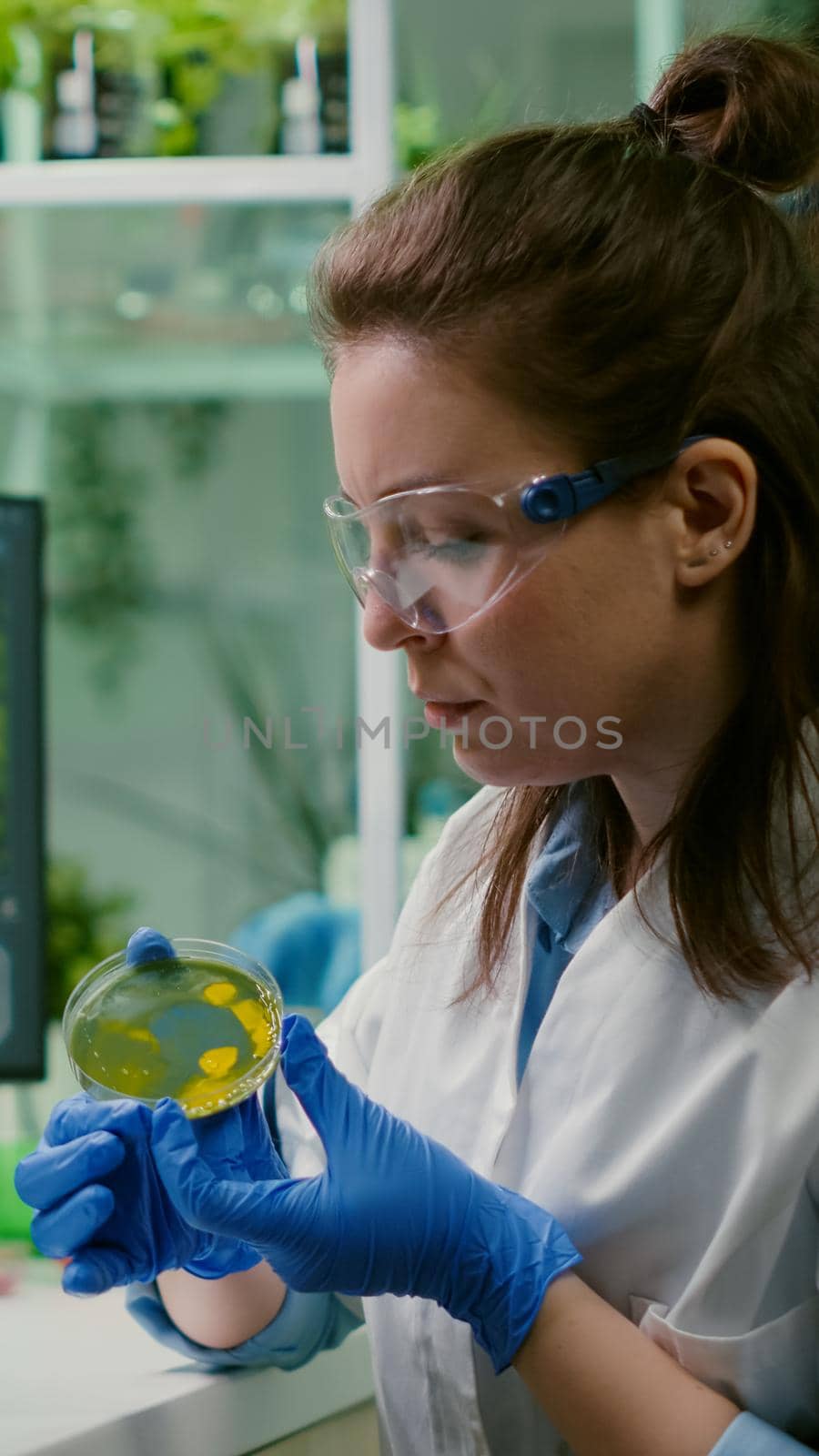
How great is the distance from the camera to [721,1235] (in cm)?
93

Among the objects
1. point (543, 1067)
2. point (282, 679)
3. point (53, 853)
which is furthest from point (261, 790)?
point (543, 1067)

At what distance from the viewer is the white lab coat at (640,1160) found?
0.93 meters

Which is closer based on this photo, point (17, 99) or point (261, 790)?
point (17, 99)

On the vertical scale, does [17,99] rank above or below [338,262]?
above

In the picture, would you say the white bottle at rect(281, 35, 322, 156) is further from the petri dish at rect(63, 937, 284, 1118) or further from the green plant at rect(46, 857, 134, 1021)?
the petri dish at rect(63, 937, 284, 1118)

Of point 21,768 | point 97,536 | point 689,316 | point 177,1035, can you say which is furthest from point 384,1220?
point 97,536

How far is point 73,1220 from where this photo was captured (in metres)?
0.99

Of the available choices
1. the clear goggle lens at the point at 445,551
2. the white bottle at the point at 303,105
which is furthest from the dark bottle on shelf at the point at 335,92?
the clear goggle lens at the point at 445,551

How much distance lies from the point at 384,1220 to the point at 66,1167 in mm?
246

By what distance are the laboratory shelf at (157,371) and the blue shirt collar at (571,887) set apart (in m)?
1.81

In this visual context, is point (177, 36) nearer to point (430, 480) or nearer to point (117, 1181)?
point (430, 480)

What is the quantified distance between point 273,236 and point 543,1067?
2.00 m

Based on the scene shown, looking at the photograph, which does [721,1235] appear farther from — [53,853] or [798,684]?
[53,853]

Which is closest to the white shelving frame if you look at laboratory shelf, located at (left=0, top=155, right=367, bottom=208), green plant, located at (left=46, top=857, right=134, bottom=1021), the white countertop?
laboratory shelf, located at (left=0, top=155, right=367, bottom=208)
